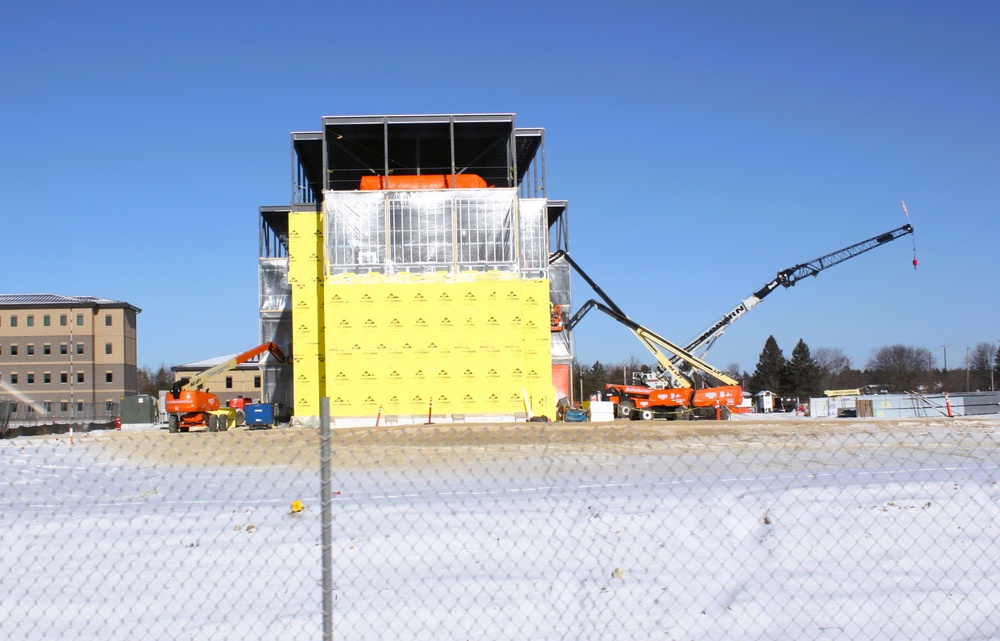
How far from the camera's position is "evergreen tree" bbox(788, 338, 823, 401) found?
299 feet

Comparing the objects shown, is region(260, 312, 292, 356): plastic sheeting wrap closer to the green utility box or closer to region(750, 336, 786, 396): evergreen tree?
the green utility box

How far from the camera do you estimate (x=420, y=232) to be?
140ft

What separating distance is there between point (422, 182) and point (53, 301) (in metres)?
51.6

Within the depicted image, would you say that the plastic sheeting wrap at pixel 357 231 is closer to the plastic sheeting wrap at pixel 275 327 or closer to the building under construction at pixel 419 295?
the building under construction at pixel 419 295

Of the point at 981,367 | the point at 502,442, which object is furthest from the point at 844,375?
the point at 502,442

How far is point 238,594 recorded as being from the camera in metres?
6.57

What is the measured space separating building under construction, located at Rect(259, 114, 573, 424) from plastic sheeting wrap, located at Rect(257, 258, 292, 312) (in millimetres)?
6087

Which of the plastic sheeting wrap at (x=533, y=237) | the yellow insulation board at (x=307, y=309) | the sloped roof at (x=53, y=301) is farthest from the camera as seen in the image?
the sloped roof at (x=53, y=301)

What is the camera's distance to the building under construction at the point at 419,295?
41.7 metres

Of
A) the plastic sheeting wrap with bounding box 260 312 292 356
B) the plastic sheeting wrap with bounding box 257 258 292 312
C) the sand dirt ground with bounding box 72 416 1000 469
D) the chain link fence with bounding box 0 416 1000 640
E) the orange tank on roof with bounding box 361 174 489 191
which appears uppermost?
the orange tank on roof with bounding box 361 174 489 191

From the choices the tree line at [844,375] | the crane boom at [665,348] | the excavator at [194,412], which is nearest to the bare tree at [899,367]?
the tree line at [844,375]

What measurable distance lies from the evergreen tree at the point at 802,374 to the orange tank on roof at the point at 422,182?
190ft

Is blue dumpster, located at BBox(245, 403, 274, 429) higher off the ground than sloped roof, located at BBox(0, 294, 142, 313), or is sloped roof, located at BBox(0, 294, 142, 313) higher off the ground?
sloped roof, located at BBox(0, 294, 142, 313)

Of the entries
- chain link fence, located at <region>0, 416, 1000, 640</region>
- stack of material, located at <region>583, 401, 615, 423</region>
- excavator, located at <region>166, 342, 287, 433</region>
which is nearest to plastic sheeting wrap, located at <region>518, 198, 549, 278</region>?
stack of material, located at <region>583, 401, 615, 423</region>
